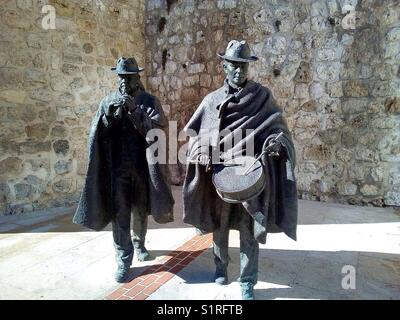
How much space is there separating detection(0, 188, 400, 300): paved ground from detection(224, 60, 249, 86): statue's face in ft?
5.61

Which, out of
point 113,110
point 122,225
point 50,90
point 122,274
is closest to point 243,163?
point 113,110

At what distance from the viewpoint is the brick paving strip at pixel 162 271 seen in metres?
2.73

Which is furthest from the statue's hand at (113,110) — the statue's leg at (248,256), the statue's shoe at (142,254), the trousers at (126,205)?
the statue's shoe at (142,254)

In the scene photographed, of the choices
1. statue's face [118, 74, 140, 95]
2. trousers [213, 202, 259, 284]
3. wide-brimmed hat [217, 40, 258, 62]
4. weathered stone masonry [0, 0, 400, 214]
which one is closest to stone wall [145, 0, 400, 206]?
weathered stone masonry [0, 0, 400, 214]

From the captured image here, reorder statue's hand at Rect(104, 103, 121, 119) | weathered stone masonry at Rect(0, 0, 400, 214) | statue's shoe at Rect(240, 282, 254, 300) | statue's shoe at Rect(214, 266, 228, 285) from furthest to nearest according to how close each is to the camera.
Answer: weathered stone masonry at Rect(0, 0, 400, 214), statue's shoe at Rect(214, 266, 228, 285), statue's hand at Rect(104, 103, 121, 119), statue's shoe at Rect(240, 282, 254, 300)

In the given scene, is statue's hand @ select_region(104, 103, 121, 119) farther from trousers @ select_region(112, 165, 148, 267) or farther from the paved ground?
the paved ground

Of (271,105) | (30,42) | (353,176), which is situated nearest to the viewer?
(271,105)

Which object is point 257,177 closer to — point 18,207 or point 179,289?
point 179,289

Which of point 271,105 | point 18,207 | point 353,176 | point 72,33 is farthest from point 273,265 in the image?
point 72,33

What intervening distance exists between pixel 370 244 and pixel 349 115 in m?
2.17

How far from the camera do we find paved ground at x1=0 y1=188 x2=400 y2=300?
9.12 feet

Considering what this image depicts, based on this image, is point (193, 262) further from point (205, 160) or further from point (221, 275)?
point (205, 160)

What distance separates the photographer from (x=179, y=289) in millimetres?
2797

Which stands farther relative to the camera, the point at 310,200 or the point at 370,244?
the point at 310,200
